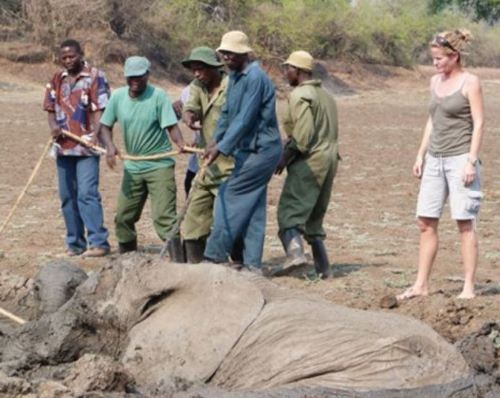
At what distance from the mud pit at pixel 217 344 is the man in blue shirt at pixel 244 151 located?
7.51 ft

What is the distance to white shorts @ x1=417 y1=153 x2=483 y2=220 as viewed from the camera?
27.0 ft

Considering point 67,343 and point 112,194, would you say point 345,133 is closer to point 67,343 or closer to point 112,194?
point 112,194

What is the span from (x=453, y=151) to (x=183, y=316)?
259 centimetres

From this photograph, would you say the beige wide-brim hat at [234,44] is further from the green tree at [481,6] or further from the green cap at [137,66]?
the green tree at [481,6]

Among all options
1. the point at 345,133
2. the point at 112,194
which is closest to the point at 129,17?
the point at 345,133

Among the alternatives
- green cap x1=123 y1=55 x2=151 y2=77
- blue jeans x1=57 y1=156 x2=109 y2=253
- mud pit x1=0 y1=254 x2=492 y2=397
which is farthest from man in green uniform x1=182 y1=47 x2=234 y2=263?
mud pit x1=0 y1=254 x2=492 y2=397

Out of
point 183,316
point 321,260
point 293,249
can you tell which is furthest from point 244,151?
point 183,316

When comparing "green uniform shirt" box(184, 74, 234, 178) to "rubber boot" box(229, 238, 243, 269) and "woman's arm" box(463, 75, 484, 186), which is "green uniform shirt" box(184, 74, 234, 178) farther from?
"woman's arm" box(463, 75, 484, 186)

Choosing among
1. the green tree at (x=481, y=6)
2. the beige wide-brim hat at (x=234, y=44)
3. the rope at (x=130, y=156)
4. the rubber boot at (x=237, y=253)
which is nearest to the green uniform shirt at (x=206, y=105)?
the rope at (x=130, y=156)

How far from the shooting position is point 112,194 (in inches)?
583

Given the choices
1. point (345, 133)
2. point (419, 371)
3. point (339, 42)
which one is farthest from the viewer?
point (339, 42)

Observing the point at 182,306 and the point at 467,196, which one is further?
the point at 467,196

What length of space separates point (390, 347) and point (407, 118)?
81.2ft

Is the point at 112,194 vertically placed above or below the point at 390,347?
below
